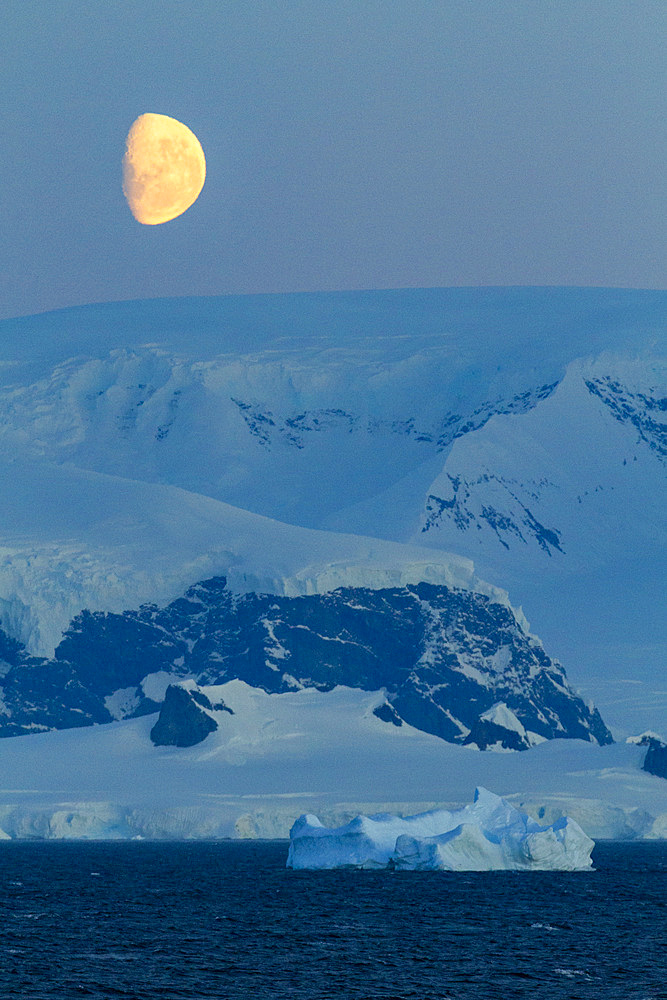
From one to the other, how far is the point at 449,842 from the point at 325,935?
39400 mm

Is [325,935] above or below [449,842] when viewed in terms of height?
below

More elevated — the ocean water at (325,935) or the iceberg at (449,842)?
the iceberg at (449,842)

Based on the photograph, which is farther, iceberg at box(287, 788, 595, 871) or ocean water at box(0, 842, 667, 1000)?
iceberg at box(287, 788, 595, 871)

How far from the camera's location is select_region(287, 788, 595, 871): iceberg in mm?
138500

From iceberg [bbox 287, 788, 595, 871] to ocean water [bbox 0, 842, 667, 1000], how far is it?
5.94 feet

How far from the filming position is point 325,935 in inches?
3893

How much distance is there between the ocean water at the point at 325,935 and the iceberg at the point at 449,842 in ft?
5.94

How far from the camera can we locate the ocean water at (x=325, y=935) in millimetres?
80188

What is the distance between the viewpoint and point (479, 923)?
10681cm

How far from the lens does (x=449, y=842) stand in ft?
450

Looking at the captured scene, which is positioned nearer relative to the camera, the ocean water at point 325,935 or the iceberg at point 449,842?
the ocean water at point 325,935

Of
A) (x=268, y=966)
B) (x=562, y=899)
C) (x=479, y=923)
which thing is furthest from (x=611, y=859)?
(x=268, y=966)

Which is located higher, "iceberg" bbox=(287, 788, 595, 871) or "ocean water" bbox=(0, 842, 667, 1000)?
"iceberg" bbox=(287, 788, 595, 871)

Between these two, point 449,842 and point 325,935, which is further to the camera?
point 449,842
